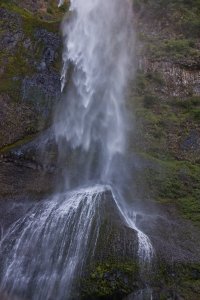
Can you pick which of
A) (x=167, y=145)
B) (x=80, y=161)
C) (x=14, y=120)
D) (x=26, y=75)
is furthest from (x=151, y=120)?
(x=14, y=120)

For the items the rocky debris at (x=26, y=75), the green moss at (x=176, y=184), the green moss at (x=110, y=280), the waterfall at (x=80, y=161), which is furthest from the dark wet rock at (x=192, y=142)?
the green moss at (x=110, y=280)

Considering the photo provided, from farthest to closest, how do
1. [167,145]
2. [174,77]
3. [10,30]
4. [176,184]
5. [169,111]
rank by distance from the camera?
1. [174,77]
2. [10,30]
3. [169,111]
4. [167,145]
5. [176,184]

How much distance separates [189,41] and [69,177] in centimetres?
1345

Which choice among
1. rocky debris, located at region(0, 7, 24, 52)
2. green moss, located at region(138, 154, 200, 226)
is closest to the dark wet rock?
green moss, located at region(138, 154, 200, 226)

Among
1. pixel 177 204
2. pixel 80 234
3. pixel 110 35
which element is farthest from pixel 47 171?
pixel 110 35

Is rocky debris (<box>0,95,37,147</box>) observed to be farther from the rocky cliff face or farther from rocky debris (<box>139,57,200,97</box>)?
rocky debris (<box>139,57,200,97</box>)

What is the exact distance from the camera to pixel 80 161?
53.1 ft

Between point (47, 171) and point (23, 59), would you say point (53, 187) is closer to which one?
point (47, 171)

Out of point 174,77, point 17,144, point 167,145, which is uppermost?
point 174,77

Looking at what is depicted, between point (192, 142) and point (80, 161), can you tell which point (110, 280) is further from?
point (192, 142)

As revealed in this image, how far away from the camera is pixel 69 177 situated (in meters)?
15.3

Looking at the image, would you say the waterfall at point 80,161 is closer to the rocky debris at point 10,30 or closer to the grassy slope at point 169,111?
the grassy slope at point 169,111

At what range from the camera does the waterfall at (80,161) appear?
11624mm

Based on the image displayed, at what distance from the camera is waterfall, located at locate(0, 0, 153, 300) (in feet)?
38.1
